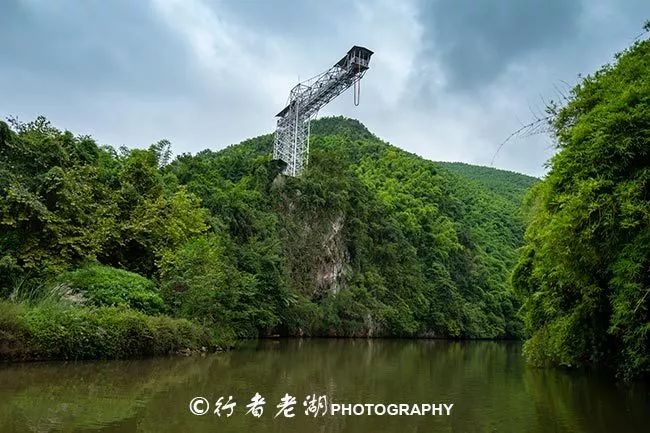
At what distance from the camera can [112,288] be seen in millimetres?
14734

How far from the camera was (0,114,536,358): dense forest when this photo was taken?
13.9m

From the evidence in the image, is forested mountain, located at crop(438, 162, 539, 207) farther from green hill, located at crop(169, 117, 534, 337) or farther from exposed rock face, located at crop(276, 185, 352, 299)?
exposed rock face, located at crop(276, 185, 352, 299)

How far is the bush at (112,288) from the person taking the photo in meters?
14.3

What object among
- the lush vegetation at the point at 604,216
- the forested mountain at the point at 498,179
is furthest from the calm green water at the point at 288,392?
the forested mountain at the point at 498,179

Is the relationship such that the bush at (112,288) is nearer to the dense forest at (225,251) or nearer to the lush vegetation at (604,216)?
the dense forest at (225,251)

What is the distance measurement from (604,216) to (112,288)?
11908mm

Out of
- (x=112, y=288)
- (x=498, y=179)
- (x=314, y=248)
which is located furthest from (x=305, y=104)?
(x=498, y=179)

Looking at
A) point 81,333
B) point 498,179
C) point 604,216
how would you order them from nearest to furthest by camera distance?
point 604,216 → point 81,333 → point 498,179

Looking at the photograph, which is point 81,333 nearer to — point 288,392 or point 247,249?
point 288,392

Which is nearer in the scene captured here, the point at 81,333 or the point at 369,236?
the point at 81,333

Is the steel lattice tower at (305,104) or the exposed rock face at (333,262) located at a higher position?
the steel lattice tower at (305,104)

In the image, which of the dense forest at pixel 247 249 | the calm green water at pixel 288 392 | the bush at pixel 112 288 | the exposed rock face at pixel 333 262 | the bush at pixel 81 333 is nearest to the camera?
the calm green water at pixel 288 392

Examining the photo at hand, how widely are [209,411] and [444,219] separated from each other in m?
49.6

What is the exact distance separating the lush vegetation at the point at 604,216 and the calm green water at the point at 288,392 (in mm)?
1208
